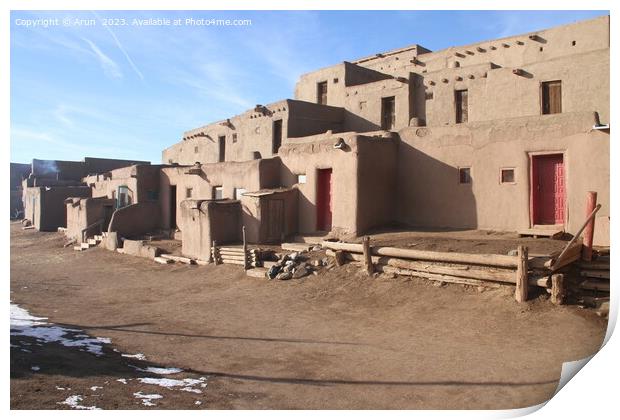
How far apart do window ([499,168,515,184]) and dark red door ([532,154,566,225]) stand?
1.84 ft

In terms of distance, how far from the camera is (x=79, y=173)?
38062 mm

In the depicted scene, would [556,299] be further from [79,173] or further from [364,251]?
[79,173]

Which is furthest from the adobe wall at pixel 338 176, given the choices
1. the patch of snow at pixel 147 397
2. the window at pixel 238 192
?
the patch of snow at pixel 147 397

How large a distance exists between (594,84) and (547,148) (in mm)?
3682

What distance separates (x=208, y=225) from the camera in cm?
1716

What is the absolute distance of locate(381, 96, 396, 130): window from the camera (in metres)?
21.2

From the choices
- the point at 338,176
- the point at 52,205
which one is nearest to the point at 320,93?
the point at 338,176

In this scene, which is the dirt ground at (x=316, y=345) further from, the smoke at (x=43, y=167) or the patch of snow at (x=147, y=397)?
the smoke at (x=43, y=167)

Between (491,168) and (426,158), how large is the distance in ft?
7.26

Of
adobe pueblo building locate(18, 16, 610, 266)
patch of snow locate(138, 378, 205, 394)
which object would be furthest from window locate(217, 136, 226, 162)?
patch of snow locate(138, 378, 205, 394)

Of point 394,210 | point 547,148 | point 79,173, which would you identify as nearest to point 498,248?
point 547,148

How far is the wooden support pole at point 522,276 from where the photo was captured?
895cm

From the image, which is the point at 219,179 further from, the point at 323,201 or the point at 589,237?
the point at 589,237

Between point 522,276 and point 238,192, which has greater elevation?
point 238,192
